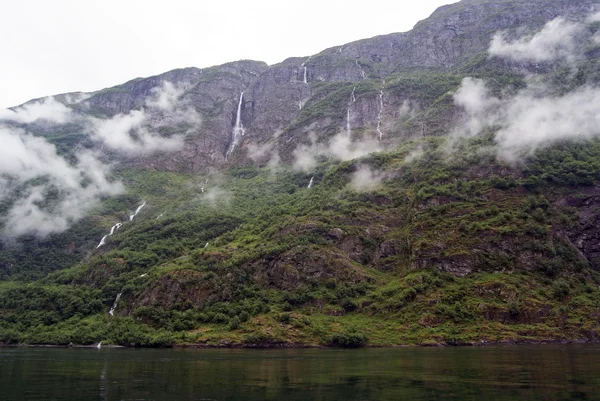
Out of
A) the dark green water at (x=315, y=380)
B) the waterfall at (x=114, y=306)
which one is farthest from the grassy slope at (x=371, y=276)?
the dark green water at (x=315, y=380)

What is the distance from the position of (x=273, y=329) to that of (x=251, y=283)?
84.6 ft

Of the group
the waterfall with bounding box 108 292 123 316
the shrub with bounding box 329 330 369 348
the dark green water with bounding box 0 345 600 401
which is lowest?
the shrub with bounding box 329 330 369 348

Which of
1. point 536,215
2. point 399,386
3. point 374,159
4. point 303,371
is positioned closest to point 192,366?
point 303,371

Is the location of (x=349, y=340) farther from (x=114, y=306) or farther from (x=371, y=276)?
(x=114, y=306)

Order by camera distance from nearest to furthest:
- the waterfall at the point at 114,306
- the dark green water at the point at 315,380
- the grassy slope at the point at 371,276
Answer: the dark green water at the point at 315,380, the grassy slope at the point at 371,276, the waterfall at the point at 114,306

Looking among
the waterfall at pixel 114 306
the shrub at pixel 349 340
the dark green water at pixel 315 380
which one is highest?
the dark green water at pixel 315 380

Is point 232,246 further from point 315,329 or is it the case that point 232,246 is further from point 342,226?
point 315,329

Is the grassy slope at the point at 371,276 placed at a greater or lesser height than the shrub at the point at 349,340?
greater

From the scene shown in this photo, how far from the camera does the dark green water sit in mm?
35562

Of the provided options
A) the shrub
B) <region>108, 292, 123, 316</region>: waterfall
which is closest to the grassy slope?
the shrub

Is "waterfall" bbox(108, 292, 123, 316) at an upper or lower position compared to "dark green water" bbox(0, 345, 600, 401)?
lower

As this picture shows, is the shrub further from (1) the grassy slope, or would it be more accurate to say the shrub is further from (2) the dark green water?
(2) the dark green water

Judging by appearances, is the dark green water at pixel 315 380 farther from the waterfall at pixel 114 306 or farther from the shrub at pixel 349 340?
the waterfall at pixel 114 306

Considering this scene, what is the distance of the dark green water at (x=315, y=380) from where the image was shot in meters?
35.6
